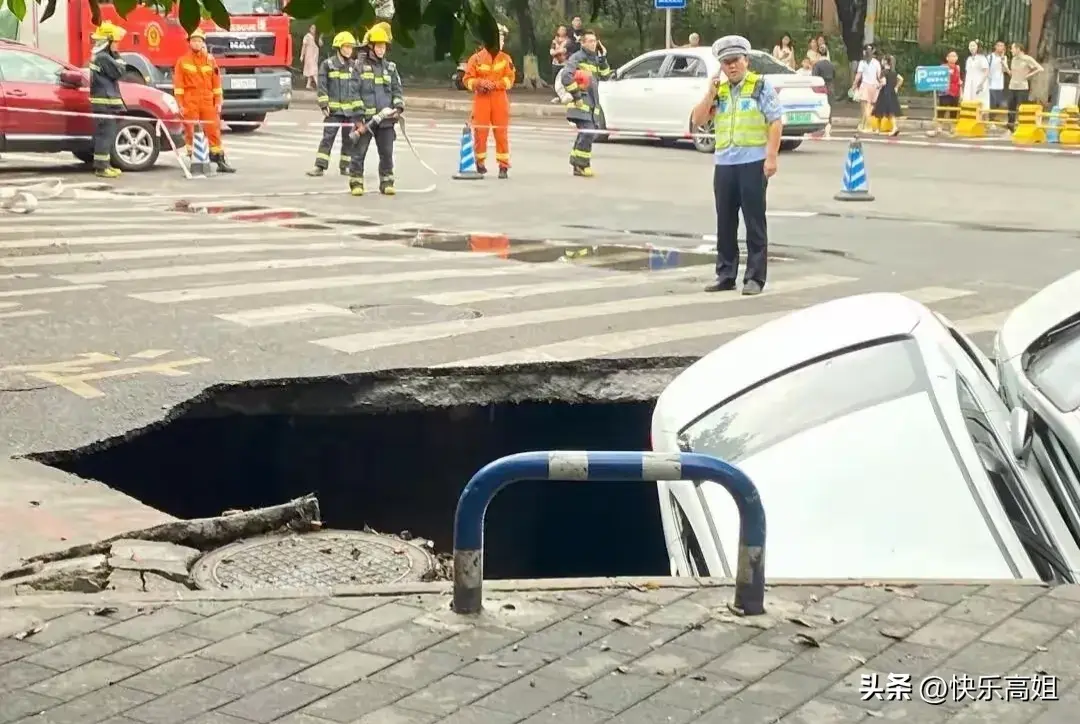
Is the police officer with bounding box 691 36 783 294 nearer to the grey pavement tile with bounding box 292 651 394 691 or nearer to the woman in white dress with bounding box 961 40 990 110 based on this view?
the grey pavement tile with bounding box 292 651 394 691

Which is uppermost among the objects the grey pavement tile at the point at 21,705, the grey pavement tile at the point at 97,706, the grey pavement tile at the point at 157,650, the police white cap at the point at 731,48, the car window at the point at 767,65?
the car window at the point at 767,65

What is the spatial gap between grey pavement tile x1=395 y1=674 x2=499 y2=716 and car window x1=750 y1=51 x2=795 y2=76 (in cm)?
2145

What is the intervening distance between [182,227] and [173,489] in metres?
6.49

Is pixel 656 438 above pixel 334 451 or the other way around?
above

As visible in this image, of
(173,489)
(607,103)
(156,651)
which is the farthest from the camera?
(607,103)

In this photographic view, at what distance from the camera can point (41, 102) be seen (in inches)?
716

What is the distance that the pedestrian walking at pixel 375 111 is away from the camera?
53.8 feet

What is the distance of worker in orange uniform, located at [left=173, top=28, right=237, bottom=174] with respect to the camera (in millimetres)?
18594

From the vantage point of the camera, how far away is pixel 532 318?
9016 millimetres

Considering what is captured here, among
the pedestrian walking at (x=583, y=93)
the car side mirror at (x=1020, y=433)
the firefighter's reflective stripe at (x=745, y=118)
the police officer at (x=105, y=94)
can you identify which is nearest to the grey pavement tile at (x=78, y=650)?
the car side mirror at (x=1020, y=433)

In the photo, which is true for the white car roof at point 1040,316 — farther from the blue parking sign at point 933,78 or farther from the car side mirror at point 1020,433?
the blue parking sign at point 933,78

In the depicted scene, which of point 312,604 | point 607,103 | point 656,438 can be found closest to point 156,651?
point 312,604

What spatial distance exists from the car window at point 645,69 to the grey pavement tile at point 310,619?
2144cm

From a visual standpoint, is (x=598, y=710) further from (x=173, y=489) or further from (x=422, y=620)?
(x=173, y=489)
